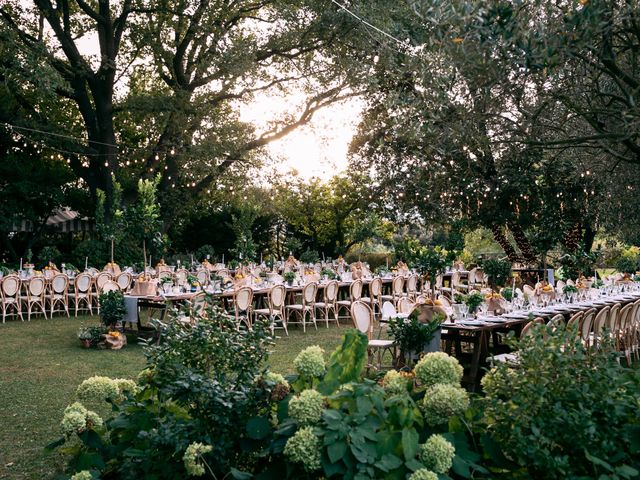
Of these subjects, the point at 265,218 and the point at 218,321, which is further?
the point at 265,218

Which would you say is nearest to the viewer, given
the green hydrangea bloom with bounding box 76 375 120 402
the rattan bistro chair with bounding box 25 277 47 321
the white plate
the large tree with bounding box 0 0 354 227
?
the green hydrangea bloom with bounding box 76 375 120 402

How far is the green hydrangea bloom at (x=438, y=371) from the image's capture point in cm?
276

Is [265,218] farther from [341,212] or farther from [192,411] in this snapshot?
[192,411]

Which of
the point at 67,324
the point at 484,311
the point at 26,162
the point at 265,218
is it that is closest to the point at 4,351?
the point at 67,324

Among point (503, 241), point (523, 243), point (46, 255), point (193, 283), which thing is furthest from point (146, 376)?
point (503, 241)

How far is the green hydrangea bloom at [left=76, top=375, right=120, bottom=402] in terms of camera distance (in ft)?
10.7

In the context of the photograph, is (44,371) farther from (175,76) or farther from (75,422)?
(175,76)

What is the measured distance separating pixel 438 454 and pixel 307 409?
0.49 m

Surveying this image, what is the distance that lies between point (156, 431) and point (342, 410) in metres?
0.81

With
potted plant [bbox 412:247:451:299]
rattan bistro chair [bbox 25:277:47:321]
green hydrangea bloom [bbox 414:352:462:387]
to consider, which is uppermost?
potted plant [bbox 412:247:451:299]

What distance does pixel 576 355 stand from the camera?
2639 mm

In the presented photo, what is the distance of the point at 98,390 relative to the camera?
10.8ft

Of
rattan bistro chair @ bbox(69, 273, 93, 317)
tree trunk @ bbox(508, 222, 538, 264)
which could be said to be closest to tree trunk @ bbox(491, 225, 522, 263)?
tree trunk @ bbox(508, 222, 538, 264)

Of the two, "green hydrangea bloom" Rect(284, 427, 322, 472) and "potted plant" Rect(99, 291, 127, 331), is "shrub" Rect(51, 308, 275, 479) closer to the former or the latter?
"green hydrangea bloom" Rect(284, 427, 322, 472)
